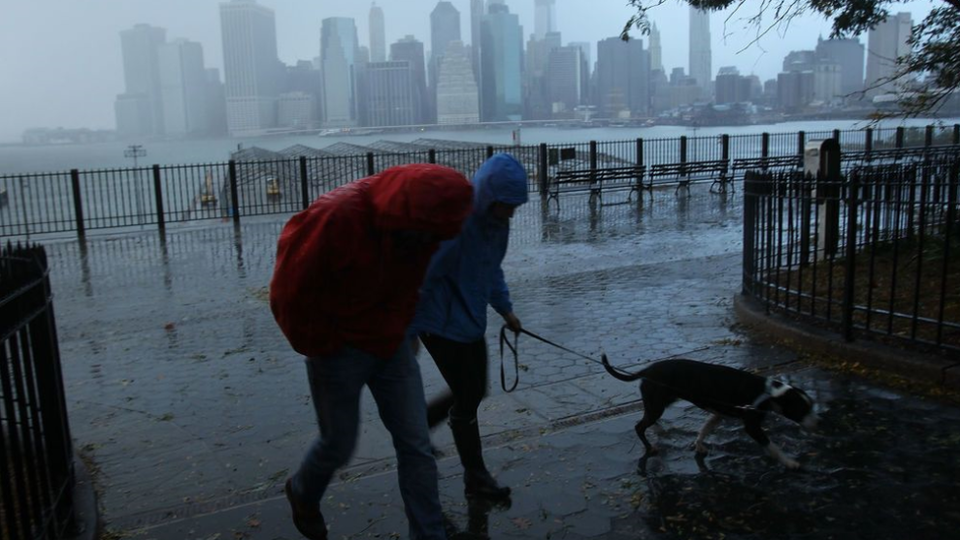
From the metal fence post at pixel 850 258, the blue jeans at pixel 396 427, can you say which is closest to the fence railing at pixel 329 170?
the metal fence post at pixel 850 258

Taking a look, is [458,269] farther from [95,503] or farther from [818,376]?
[818,376]

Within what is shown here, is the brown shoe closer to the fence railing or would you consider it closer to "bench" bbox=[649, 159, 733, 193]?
the fence railing

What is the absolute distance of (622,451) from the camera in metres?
4.79

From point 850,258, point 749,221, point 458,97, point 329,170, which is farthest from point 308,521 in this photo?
point 458,97

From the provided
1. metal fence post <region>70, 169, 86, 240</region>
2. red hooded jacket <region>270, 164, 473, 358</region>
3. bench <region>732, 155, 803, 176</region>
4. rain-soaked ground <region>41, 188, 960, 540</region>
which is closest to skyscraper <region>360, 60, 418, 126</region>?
bench <region>732, 155, 803, 176</region>

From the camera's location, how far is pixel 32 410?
3625 millimetres

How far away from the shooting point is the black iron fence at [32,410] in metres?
3.24

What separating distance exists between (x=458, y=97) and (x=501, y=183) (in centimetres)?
3238

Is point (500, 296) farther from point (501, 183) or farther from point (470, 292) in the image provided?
point (501, 183)

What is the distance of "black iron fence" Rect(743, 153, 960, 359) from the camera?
6.02 metres

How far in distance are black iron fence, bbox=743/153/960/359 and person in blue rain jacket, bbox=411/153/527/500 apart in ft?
11.1

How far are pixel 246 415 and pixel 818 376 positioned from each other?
417 centimetres

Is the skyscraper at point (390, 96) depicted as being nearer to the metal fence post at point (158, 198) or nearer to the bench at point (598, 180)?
the bench at point (598, 180)

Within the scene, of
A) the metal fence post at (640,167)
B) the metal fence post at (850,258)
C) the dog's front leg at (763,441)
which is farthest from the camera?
the metal fence post at (640,167)
